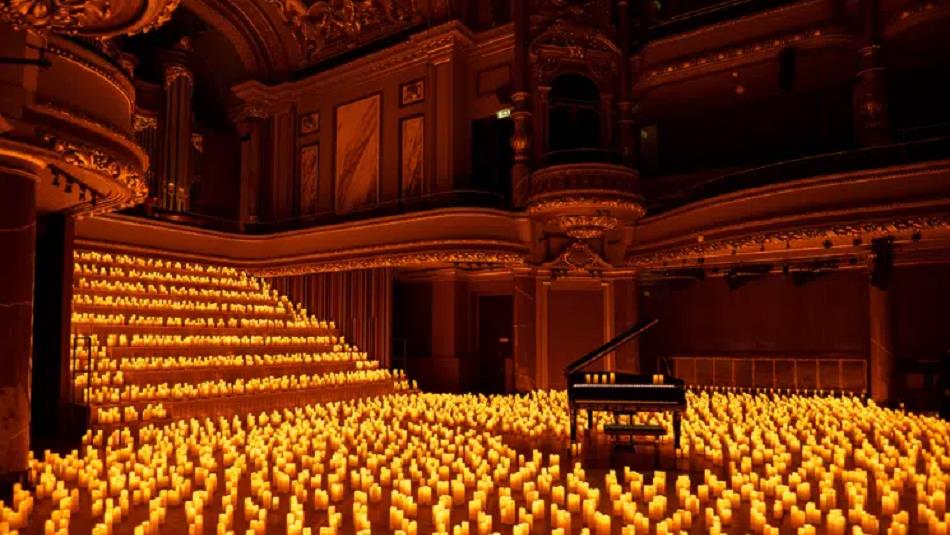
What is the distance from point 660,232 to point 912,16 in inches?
→ 232

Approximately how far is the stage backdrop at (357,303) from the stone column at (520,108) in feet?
13.2

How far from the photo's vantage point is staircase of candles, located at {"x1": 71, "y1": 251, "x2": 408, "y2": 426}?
10656 mm

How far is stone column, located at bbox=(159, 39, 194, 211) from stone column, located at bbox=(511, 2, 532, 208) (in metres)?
9.29

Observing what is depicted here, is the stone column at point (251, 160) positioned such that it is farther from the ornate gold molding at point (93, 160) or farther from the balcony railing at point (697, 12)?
the ornate gold molding at point (93, 160)

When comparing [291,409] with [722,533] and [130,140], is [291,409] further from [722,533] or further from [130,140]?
[722,533]

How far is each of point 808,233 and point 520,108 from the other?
720 centimetres

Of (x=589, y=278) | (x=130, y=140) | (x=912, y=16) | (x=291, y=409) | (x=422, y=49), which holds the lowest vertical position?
(x=291, y=409)

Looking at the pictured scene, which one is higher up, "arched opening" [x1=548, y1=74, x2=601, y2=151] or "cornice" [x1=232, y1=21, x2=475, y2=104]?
"cornice" [x1=232, y1=21, x2=475, y2=104]

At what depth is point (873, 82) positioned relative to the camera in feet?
41.8

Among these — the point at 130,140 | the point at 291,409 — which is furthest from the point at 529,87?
the point at 130,140

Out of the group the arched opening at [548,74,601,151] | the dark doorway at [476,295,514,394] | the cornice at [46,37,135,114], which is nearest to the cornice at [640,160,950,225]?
the arched opening at [548,74,601,151]

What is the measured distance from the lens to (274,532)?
555 cm

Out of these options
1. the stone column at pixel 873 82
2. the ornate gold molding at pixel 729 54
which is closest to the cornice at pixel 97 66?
the ornate gold molding at pixel 729 54

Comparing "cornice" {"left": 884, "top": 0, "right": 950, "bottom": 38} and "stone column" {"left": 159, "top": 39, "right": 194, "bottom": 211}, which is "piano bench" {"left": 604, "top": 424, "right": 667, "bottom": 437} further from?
"stone column" {"left": 159, "top": 39, "right": 194, "bottom": 211}
